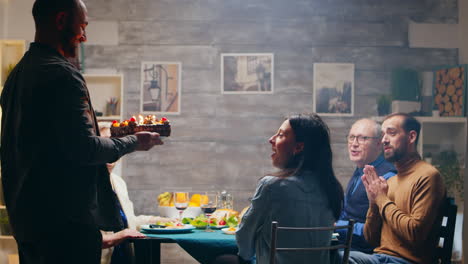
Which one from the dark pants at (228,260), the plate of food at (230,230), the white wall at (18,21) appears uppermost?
the white wall at (18,21)

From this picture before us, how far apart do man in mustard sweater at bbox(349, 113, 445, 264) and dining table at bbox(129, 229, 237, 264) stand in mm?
1121

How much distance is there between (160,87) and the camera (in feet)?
16.4

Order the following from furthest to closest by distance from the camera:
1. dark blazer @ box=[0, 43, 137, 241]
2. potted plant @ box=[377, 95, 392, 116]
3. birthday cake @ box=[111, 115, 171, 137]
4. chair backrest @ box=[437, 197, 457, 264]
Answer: potted plant @ box=[377, 95, 392, 116], chair backrest @ box=[437, 197, 457, 264], birthday cake @ box=[111, 115, 171, 137], dark blazer @ box=[0, 43, 137, 241]

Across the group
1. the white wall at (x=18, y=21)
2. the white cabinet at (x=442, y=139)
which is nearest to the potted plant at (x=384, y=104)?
the white cabinet at (x=442, y=139)

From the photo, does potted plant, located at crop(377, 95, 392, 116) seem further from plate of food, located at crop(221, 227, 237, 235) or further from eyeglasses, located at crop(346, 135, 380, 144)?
plate of food, located at crop(221, 227, 237, 235)

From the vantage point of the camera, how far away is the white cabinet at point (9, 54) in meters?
4.42

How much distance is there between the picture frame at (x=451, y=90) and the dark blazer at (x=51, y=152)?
3.54 meters

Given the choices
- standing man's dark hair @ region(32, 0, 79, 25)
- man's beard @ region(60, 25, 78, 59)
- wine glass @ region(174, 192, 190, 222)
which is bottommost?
wine glass @ region(174, 192, 190, 222)

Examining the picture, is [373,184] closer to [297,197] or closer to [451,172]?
[451,172]

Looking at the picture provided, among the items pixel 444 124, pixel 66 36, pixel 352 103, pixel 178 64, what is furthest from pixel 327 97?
pixel 66 36

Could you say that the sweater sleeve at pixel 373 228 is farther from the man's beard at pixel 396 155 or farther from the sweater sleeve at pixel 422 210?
the man's beard at pixel 396 155

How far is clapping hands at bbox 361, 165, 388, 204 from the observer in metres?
4.21

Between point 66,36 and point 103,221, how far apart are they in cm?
59

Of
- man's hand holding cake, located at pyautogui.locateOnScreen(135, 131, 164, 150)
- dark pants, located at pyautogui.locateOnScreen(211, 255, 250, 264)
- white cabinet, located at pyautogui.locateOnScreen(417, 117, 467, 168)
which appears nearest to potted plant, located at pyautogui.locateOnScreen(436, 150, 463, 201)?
white cabinet, located at pyautogui.locateOnScreen(417, 117, 467, 168)
